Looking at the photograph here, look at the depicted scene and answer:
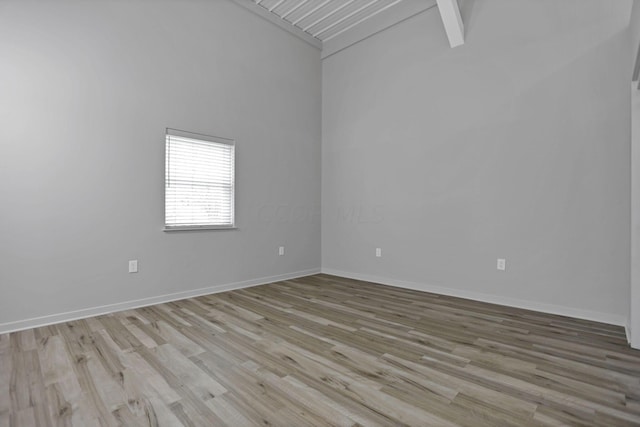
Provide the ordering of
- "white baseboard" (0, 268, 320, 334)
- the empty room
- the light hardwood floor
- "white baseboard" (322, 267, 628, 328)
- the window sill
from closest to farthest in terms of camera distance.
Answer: the light hardwood floor → the empty room → "white baseboard" (0, 268, 320, 334) → "white baseboard" (322, 267, 628, 328) → the window sill

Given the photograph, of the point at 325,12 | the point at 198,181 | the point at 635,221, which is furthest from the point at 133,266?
the point at 635,221

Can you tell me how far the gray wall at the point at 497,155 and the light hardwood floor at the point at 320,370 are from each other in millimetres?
630

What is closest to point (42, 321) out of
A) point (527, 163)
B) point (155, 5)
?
point (155, 5)

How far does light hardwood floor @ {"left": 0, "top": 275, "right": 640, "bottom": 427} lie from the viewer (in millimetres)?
1670

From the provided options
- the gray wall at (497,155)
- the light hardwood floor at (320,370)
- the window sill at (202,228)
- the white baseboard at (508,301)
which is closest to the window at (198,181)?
the window sill at (202,228)

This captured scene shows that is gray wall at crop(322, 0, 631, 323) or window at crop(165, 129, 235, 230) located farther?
window at crop(165, 129, 235, 230)

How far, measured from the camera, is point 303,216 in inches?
210

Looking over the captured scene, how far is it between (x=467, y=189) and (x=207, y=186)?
3.25m

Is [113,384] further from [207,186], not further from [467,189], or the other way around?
[467,189]

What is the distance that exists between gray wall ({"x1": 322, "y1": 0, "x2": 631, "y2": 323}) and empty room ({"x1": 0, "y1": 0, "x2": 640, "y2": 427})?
0.02 meters

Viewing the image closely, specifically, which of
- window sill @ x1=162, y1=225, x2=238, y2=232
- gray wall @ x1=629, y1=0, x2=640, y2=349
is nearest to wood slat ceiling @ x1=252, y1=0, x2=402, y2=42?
gray wall @ x1=629, y1=0, x2=640, y2=349

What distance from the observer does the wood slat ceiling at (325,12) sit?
4.54 m

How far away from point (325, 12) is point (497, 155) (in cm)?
318

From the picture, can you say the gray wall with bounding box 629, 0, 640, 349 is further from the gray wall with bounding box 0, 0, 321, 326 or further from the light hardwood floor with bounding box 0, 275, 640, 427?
the gray wall with bounding box 0, 0, 321, 326
